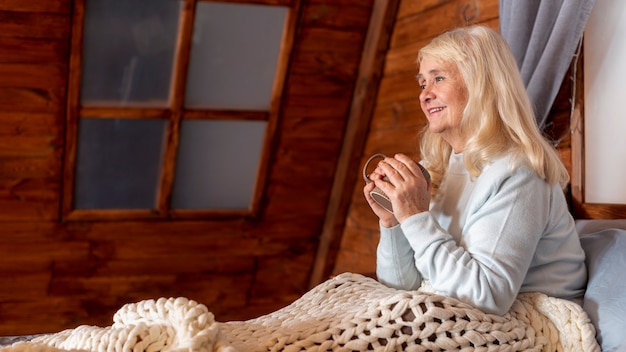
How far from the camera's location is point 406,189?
5.59 ft

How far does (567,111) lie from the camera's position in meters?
2.20

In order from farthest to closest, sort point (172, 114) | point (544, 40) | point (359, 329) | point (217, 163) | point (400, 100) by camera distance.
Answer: point (217, 163)
point (400, 100)
point (172, 114)
point (544, 40)
point (359, 329)

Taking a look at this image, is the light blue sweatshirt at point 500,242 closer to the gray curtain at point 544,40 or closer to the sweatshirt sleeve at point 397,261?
the sweatshirt sleeve at point 397,261

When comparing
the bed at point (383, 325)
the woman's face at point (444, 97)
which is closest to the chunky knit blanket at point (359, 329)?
the bed at point (383, 325)

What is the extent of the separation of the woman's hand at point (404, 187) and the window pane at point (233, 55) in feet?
4.08

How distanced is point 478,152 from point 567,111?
600mm

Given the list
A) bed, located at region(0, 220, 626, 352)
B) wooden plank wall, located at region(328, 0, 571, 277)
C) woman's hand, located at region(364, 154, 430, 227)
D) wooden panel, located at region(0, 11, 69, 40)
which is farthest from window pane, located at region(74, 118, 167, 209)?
woman's hand, located at region(364, 154, 430, 227)

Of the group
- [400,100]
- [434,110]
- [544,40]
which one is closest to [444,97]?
[434,110]

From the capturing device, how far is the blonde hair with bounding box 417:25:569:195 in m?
1.70

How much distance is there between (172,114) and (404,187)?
4.51ft

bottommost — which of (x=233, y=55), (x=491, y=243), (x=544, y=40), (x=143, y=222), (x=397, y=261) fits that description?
(x=143, y=222)

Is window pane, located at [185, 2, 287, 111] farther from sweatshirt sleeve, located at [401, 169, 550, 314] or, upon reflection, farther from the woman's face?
sweatshirt sleeve, located at [401, 169, 550, 314]

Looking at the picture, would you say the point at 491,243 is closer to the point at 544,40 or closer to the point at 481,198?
the point at 481,198

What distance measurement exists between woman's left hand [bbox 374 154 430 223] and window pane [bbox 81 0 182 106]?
4.19ft
